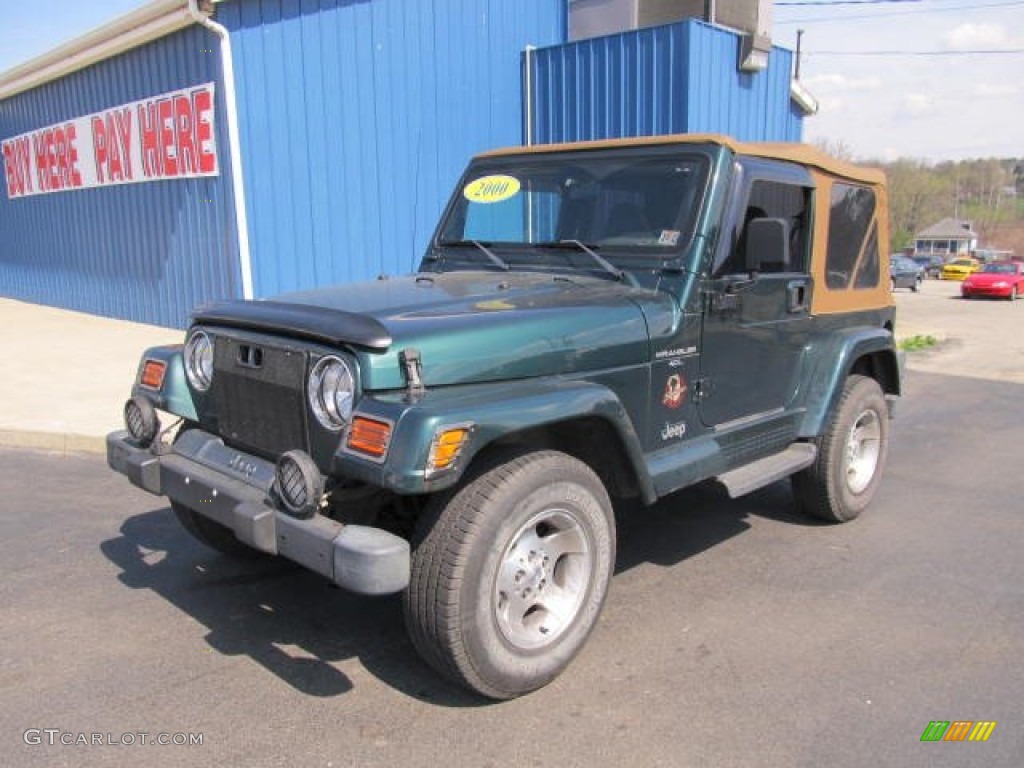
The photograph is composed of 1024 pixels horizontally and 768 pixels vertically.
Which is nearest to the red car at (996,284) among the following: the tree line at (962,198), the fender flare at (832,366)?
the fender flare at (832,366)

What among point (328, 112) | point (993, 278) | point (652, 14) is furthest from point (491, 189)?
point (993, 278)

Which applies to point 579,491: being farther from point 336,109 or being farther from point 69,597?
point 336,109

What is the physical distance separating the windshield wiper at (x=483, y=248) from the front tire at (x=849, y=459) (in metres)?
1.99

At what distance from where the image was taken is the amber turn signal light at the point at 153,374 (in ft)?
12.4

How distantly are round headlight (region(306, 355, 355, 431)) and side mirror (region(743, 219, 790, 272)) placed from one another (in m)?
1.96

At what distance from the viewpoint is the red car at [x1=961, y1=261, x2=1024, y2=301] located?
30.2 m

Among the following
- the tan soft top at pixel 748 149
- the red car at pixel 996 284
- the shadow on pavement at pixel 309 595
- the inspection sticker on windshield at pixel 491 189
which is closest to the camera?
the shadow on pavement at pixel 309 595

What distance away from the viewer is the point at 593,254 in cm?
394

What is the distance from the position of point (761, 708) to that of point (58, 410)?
22.1 feet

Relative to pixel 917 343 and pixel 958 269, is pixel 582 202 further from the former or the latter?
pixel 958 269

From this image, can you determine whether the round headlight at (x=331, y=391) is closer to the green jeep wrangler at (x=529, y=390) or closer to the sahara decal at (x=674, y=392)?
the green jeep wrangler at (x=529, y=390)

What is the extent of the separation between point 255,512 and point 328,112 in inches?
322

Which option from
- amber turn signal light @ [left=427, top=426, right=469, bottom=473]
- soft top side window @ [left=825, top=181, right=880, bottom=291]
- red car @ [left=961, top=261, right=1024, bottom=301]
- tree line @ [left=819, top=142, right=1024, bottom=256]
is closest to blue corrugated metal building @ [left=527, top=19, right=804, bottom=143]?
soft top side window @ [left=825, top=181, right=880, bottom=291]

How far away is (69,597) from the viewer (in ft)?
12.9
